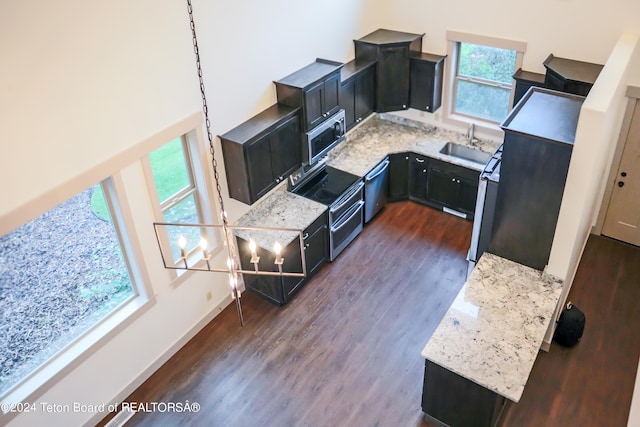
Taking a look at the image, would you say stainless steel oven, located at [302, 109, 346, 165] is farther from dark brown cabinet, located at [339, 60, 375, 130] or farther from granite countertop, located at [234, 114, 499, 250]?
granite countertop, located at [234, 114, 499, 250]

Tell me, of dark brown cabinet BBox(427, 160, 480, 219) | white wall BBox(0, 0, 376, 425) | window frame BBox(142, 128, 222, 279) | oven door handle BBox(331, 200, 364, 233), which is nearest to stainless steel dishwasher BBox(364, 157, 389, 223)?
oven door handle BBox(331, 200, 364, 233)

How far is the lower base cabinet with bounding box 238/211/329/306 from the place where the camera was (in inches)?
284

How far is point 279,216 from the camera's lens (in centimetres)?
747

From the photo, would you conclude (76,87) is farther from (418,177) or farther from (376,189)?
(418,177)

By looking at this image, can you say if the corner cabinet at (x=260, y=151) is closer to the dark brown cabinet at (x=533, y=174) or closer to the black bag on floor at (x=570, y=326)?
the dark brown cabinet at (x=533, y=174)

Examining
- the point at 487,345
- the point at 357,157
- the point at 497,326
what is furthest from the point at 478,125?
the point at 487,345

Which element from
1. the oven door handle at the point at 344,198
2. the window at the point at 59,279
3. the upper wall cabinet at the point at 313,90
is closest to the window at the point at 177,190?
the window at the point at 59,279

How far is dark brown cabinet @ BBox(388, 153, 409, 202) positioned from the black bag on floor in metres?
3.45

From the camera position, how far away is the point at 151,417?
621cm

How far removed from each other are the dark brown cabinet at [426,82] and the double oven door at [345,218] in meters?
1.88

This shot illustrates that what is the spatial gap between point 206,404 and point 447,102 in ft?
19.8

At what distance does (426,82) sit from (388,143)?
115 centimetres

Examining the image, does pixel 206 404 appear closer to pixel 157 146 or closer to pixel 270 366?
pixel 270 366

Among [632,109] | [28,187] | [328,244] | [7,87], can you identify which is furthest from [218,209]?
[632,109]
